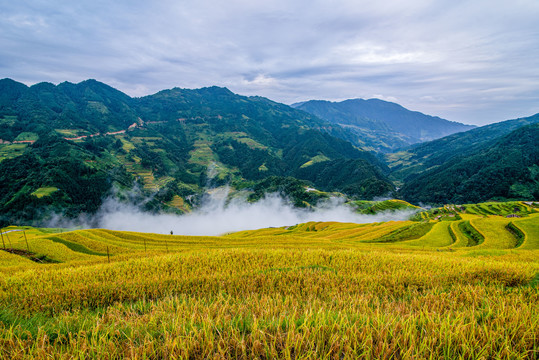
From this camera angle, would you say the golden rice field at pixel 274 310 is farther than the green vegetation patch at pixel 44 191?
No

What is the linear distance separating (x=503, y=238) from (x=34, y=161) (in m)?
253

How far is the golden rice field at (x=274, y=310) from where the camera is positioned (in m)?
2.06

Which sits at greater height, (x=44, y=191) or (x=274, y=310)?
(x=44, y=191)

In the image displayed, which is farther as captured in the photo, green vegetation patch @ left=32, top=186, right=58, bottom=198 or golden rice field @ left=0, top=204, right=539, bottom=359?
green vegetation patch @ left=32, top=186, right=58, bottom=198

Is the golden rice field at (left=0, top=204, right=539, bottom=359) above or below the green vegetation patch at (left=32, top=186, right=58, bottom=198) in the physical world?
below

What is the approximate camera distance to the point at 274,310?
2.97 meters

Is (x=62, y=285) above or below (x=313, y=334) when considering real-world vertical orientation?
below

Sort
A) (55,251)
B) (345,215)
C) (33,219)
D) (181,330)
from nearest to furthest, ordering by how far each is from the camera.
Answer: (181,330) < (55,251) < (33,219) < (345,215)

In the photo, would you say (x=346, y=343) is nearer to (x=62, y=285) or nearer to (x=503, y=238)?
(x=62, y=285)

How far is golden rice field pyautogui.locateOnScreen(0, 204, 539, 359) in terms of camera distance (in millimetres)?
2061

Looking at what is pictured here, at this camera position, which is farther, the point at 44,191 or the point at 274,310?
the point at 44,191

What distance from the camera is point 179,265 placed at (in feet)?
20.1

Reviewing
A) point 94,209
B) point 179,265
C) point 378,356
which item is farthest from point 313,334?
point 94,209

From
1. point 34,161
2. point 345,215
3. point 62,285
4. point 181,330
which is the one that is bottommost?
point 345,215
